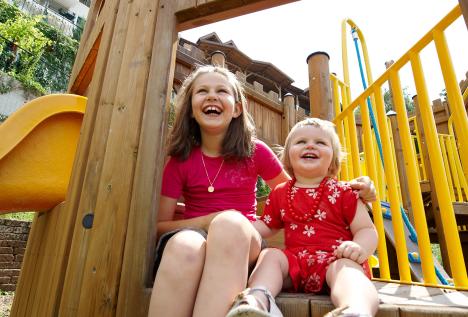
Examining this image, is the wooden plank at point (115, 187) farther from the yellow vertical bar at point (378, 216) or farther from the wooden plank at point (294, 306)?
the yellow vertical bar at point (378, 216)

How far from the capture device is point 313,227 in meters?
1.25

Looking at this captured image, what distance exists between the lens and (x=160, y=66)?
1.47m

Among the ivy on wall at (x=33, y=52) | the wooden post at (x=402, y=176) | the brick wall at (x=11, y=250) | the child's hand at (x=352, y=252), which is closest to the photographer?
the child's hand at (x=352, y=252)

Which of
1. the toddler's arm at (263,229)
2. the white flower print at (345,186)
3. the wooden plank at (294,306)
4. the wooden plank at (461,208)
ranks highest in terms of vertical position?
the wooden plank at (461,208)

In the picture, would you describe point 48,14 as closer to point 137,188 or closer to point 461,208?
point 137,188

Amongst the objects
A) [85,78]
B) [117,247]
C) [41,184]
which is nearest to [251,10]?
[117,247]

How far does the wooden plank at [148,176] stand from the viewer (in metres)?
1.16

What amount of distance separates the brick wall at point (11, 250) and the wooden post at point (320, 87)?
230 inches

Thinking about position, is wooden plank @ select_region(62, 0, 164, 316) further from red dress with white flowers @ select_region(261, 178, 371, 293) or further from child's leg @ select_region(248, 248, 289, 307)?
red dress with white flowers @ select_region(261, 178, 371, 293)

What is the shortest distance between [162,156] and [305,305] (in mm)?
817

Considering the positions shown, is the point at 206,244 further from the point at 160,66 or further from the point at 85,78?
the point at 85,78

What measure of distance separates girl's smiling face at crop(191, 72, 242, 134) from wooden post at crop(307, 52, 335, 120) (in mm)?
1104

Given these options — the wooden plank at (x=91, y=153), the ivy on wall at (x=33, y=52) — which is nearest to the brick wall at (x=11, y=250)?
the wooden plank at (x=91, y=153)

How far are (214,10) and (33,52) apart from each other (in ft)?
63.2
